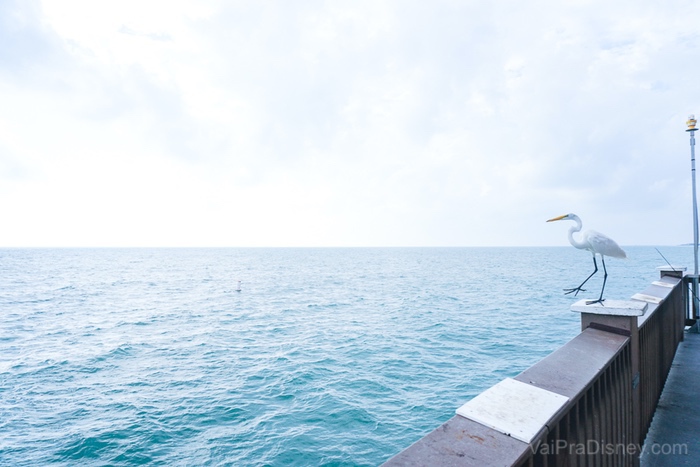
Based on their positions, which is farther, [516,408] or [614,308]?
[614,308]

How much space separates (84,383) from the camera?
40.1 feet

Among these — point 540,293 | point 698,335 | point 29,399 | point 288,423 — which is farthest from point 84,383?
point 540,293

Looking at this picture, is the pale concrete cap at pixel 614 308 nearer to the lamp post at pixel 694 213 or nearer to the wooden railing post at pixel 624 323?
the wooden railing post at pixel 624 323

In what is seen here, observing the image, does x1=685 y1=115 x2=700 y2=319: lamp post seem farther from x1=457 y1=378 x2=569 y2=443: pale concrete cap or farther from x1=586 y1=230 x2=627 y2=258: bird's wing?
x1=457 y1=378 x2=569 y2=443: pale concrete cap

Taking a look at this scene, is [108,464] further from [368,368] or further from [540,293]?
[540,293]

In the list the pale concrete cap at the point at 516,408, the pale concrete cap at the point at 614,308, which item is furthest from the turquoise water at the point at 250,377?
the pale concrete cap at the point at 516,408

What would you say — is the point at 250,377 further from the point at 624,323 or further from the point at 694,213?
the point at 694,213

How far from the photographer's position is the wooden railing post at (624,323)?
9.20ft

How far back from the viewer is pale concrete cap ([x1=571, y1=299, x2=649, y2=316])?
2725 mm

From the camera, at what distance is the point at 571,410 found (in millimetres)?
1847

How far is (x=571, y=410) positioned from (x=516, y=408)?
0.48 m

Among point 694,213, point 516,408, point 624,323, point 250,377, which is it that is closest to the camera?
point 516,408

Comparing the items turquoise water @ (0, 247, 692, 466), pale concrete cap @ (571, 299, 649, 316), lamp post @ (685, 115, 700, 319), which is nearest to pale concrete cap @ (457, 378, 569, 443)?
pale concrete cap @ (571, 299, 649, 316)

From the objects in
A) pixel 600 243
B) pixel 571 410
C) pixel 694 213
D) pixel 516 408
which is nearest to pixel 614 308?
pixel 571 410
